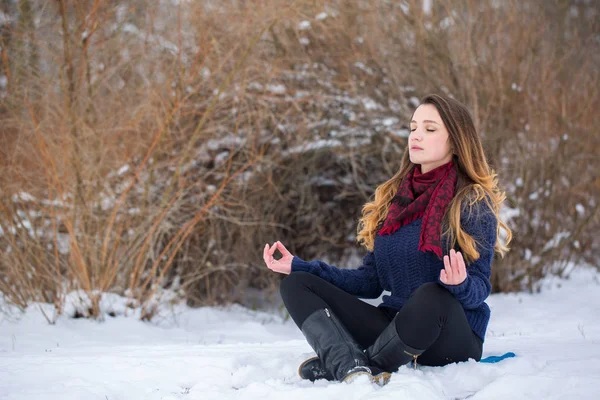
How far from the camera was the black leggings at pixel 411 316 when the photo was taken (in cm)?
220

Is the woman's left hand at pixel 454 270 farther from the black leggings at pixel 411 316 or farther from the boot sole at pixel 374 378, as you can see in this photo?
the boot sole at pixel 374 378

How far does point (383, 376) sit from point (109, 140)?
3433mm

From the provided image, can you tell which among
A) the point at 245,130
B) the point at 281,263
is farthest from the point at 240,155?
the point at 281,263

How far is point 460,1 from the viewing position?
6.21 m

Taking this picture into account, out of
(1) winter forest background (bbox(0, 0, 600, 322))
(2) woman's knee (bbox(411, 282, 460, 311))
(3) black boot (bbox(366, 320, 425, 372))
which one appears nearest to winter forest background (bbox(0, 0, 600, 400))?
(1) winter forest background (bbox(0, 0, 600, 322))

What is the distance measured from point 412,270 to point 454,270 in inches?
Result: 14.9

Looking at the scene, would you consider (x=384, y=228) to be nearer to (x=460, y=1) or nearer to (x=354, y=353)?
(x=354, y=353)

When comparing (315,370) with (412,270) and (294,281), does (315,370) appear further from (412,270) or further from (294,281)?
(412,270)

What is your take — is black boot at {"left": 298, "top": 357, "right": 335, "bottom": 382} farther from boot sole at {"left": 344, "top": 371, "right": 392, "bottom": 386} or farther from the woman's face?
the woman's face

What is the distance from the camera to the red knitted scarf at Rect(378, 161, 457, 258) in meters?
2.37

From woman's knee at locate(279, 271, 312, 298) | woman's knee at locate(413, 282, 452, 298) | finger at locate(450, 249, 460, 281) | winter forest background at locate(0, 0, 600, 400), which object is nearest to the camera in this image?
finger at locate(450, 249, 460, 281)

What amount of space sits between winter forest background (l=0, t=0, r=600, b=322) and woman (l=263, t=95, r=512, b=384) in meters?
2.47

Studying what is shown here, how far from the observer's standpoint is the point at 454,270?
2117mm

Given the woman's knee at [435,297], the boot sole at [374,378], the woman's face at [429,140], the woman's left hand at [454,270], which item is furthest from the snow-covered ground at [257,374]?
the woman's face at [429,140]
